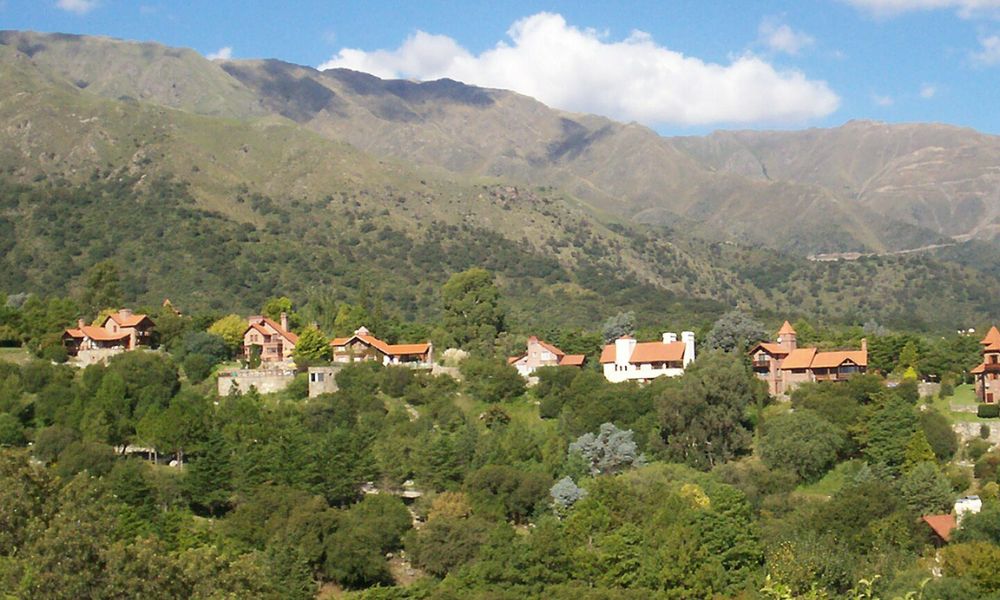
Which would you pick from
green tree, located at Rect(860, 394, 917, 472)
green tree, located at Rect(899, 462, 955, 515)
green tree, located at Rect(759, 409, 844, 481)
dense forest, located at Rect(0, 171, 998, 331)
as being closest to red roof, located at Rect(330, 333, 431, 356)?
dense forest, located at Rect(0, 171, 998, 331)

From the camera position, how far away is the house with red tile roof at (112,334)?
70188 mm

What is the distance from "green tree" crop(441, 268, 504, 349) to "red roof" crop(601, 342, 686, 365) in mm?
8439

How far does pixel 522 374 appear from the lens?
68750 millimetres

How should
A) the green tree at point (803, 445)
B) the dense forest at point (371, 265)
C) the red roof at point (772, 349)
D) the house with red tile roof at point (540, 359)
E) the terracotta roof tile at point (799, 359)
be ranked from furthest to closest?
the dense forest at point (371, 265) → the house with red tile roof at point (540, 359) → the red roof at point (772, 349) → the terracotta roof tile at point (799, 359) → the green tree at point (803, 445)

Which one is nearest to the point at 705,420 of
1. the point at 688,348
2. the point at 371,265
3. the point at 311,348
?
the point at 688,348

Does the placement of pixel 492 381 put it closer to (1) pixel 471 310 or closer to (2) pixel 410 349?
(2) pixel 410 349

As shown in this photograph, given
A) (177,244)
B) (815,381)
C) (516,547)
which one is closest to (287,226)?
(177,244)

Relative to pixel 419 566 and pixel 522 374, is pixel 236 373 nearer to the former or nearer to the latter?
pixel 522 374

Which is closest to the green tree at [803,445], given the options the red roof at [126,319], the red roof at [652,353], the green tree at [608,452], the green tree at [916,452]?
the green tree at [916,452]

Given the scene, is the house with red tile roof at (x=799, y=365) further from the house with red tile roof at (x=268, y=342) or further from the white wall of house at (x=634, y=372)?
the house with red tile roof at (x=268, y=342)

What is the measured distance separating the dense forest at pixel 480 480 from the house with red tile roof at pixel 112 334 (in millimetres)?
1340

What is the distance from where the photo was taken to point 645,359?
224 feet

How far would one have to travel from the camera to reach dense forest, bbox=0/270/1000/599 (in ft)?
136

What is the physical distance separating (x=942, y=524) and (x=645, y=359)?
75.1 feet
